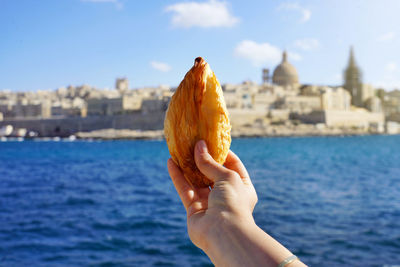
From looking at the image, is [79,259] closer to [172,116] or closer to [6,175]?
[172,116]

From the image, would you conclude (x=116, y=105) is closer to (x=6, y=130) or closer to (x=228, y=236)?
(x=6, y=130)

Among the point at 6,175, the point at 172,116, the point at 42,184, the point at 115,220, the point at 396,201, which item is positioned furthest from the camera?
the point at 6,175

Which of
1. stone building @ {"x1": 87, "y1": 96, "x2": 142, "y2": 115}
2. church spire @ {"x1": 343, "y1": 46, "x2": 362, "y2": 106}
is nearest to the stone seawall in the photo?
stone building @ {"x1": 87, "y1": 96, "x2": 142, "y2": 115}

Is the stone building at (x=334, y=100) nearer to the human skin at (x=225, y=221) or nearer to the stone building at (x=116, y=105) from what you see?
the stone building at (x=116, y=105)

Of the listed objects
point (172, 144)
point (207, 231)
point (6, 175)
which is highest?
point (172, 144)

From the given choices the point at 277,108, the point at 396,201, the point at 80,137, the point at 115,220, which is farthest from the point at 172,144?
the point at 277,108

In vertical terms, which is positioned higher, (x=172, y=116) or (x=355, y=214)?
(x=172, y=116)

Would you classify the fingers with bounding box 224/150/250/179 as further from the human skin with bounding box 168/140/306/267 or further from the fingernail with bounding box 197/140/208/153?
the fingernail with bounding box 197/140/208/153

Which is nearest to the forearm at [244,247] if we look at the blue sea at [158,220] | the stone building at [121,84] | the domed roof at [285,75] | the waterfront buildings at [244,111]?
the blue sea at [158,220]
